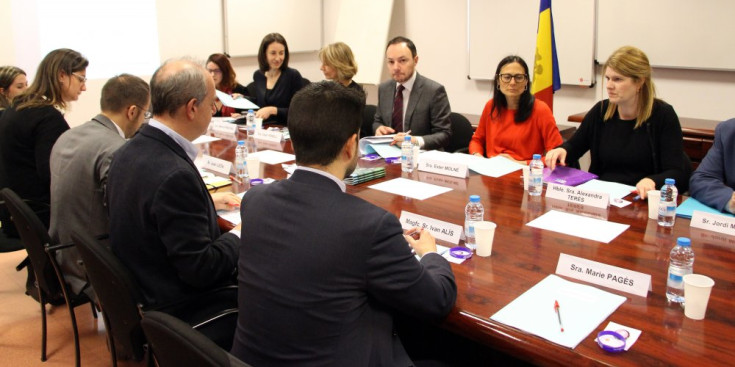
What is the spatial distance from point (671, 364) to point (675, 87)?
424 centimetres

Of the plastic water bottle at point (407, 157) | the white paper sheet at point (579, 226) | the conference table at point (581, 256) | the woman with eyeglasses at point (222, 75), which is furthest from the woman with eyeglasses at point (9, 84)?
the white paper sheet at point (579, 226)

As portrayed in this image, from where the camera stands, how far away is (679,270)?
1.48 meters

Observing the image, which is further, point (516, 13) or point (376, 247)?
point (516, 13)

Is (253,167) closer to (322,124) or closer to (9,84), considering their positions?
(322,124)

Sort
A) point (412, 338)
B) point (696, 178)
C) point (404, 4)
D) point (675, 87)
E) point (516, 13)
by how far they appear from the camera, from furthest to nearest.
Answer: point (404, 4) → point (516, 13) → point (675, 87) → point (696, 178) → point (412, 338)

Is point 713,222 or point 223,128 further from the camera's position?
point 223,128

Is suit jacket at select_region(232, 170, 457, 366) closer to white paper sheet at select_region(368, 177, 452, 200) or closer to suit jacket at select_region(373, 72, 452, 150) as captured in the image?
white paper sheet at select_region(368, 177, 452, 200)

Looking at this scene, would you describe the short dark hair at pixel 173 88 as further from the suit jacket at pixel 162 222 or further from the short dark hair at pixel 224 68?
the short dark hair at pixel 224 68

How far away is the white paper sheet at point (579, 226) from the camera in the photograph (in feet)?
6.42

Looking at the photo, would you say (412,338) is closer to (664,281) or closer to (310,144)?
(664,281)

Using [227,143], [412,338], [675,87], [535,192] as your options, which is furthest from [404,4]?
[412,338]

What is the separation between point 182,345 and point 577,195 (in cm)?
176

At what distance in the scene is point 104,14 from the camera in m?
5.57

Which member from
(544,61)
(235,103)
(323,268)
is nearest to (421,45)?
(544,61)
